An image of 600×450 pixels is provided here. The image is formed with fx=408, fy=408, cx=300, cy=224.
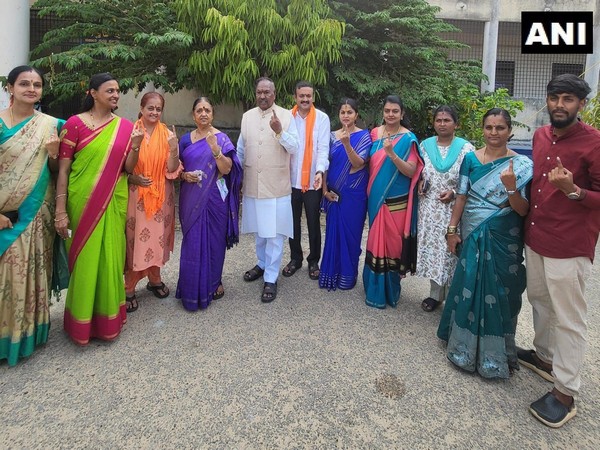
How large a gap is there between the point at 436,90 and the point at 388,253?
478 centimetres

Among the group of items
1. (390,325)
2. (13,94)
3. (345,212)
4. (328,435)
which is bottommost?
(328,435)

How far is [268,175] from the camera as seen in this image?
3713 millimetres

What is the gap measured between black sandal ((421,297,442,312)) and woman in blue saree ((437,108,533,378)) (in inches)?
33.2

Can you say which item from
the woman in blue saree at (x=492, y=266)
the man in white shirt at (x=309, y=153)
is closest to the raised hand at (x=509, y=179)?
the woman in blue saree at (x=492, y=266)

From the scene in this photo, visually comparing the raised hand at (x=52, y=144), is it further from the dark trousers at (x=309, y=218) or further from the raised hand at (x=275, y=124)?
the dark trousers at (x=309, y=218)

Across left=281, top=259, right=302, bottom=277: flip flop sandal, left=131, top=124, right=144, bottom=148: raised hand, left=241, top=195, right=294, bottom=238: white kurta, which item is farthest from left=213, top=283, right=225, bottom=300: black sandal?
left=131, top=124, right=144, bottom=148: raised hand

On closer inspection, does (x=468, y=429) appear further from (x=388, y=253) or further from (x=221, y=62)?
(x=221, y=62)

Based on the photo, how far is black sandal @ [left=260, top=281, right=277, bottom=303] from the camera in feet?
12.1

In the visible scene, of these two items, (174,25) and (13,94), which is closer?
(13,94)

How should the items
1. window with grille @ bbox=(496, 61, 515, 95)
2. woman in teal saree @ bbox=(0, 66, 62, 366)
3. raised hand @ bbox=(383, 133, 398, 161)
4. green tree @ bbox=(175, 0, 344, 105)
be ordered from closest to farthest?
1. woman in teal saree @ bbox=(0, 66, 62, 366)
2. raised hand @ bbox=(383, 133, 398, 161)
3. green tree @ bbox=(175, 0, 344, 105)
4. window with grille @ bbox=(496, 61, 515, 95)

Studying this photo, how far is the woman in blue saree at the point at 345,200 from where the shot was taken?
370 cm

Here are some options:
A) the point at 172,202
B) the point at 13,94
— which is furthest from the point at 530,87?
the point at 13,94

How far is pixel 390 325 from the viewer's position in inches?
130

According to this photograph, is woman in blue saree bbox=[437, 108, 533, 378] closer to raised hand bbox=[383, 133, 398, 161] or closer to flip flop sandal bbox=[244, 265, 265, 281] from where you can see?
raised hand bbox=[383, 133, 398, 161]
